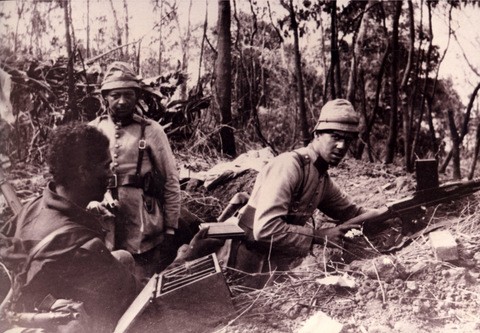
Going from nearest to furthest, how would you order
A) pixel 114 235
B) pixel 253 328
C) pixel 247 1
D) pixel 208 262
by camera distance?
1. pixel 253 328
2. pixel 208 262
3. pixel 114 235
4. pixel 247 1

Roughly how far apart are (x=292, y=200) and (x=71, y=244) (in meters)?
1.11

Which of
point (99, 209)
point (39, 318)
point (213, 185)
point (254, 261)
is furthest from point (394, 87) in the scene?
point (39, 318)

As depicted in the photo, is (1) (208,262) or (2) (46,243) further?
(1) (208,262)

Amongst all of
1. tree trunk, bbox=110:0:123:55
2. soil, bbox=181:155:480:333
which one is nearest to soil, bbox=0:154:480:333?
soil, bbox=181:155:480:333

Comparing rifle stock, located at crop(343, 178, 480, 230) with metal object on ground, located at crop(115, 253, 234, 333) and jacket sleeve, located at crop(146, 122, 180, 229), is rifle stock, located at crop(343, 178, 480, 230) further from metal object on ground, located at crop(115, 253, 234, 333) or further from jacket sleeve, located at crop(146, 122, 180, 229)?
jacket sleeve, located at crop(146, 122, 180, 229)

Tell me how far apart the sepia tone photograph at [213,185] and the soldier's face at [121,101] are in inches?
0.4

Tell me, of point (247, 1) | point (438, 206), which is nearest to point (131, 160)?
point (247, 1)

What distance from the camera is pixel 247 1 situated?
2836 millimetres

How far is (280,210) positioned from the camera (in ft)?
7.21

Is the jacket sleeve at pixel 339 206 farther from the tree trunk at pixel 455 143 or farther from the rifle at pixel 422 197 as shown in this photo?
the tree trunk at pixel 455 143

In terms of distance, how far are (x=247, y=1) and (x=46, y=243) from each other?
1.92 meters

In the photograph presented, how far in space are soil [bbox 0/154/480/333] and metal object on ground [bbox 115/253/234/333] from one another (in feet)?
0.28

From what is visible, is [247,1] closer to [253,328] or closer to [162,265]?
[162,265]

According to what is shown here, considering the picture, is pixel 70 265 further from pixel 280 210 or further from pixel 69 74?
pixel 69 74
